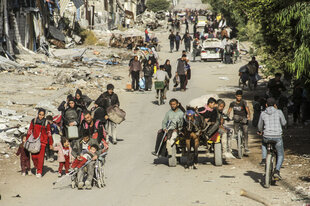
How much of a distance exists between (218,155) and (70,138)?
11.6ft

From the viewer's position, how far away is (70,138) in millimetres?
13641

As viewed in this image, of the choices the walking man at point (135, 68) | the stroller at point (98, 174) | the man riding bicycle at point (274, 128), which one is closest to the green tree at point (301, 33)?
the man riding bicycle at point (274, 128)

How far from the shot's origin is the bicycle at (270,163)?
11.7m

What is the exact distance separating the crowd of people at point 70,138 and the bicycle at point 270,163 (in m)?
3.33

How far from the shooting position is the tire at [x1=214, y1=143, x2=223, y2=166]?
1383 centimetres

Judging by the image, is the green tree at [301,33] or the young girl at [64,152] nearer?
the young girl at [64,152]

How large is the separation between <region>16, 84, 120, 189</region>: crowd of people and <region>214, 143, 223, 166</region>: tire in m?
2.65

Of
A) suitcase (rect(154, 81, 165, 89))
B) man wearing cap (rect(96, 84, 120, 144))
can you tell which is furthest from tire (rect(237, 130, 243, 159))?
suitcase (rect(154, 81, 165, 89))

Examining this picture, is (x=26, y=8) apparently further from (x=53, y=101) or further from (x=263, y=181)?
(x=263, y=181)

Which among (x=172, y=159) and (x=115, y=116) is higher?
(x=115, y=116)

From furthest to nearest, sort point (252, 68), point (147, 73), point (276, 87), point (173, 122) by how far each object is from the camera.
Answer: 1. point (252, 68)
2. point (147, 73)
3. point (276, 87)
4. point (173, 122)

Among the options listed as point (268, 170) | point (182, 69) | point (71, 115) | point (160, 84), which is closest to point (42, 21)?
point (182, 69)

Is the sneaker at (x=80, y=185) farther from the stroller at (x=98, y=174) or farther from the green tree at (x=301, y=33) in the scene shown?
the green tree at (x=301, y=33)

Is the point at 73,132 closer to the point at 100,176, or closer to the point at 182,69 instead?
the point at 100,176
